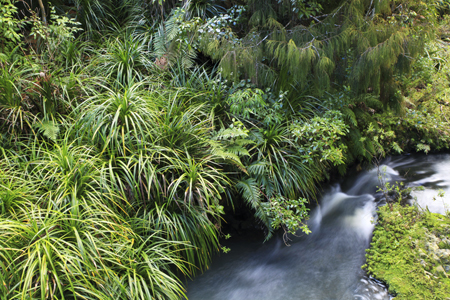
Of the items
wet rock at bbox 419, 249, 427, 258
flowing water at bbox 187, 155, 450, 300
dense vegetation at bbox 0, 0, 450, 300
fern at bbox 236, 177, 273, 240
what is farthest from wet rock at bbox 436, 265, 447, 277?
fern at bbox 236, 177, 273, 240

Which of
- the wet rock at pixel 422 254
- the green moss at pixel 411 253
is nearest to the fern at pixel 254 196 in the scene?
the green moss at pixel 411 253

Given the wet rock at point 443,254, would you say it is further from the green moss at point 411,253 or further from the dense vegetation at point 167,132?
the dense vegetation at point 167,132

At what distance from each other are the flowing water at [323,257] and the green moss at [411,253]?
0.49 ft

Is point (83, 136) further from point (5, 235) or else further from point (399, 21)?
point (399, 21)

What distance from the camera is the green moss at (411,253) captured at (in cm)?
287

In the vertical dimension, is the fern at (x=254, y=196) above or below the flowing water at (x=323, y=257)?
above

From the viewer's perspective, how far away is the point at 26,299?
2.01 m

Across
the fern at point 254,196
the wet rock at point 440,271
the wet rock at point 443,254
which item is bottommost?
the wet rock at point 440,271

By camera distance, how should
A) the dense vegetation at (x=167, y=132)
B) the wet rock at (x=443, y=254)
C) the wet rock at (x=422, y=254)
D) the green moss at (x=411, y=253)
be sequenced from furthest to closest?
1. the wet rock at (x=422, y=254)
2. the wet rock at (x=443, y=254)
3. the green moss at (x=411, y=253)
4. the dense vegetation at (x=167, y=132)

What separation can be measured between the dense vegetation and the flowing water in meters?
0.29

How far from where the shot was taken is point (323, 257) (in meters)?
3.57

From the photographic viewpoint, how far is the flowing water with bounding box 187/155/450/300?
3107 mm

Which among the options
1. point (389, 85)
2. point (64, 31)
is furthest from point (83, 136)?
point (389, 85)

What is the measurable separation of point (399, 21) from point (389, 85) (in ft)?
3.01
